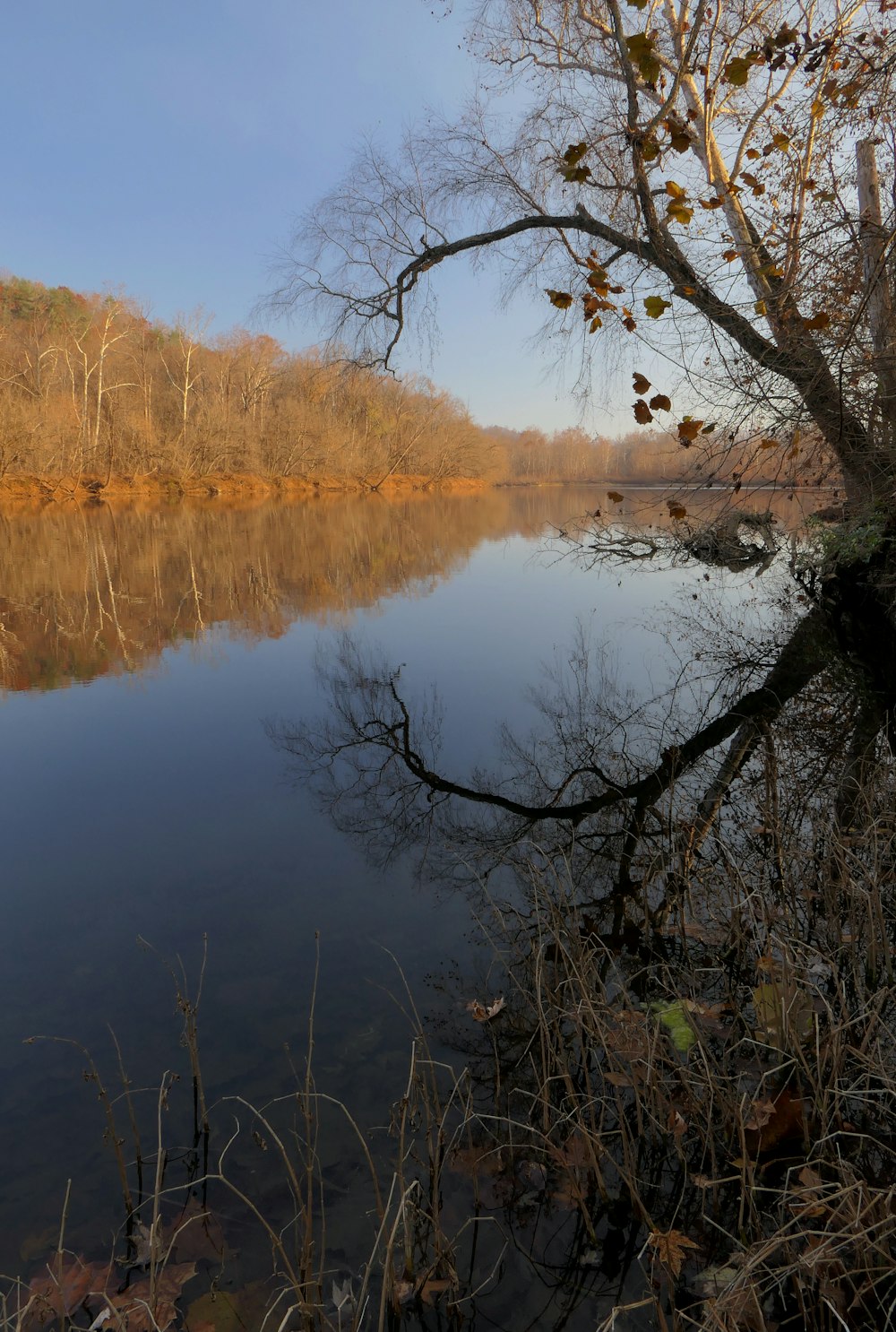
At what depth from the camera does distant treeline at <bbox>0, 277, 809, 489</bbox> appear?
34.2 meters

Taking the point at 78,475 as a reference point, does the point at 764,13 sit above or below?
above

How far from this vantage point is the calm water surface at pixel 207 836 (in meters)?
2.80

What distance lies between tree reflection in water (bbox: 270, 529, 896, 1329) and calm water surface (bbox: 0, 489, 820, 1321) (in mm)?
373

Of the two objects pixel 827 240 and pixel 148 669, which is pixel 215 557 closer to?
pixel 148 669

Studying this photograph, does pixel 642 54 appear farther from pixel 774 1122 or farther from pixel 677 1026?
pixel 774 1122

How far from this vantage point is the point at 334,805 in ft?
17.4

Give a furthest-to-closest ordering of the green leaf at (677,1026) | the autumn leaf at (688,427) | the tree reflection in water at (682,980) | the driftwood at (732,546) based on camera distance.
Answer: the driftwood at (732,546) < the autumn leaf at (688,427) < the green leaf at (677,1026) < the tree reflection in water at (682,980)

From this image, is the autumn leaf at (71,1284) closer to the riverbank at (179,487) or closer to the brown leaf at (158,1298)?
the brown leaf at (158,1298)

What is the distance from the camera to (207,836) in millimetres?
4793

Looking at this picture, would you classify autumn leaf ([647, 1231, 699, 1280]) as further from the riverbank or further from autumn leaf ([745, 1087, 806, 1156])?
the riverbank

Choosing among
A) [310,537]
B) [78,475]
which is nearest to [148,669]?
[310,537]

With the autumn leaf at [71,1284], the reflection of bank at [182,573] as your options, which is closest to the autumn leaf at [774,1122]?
the autumn leaf at [71,1284]

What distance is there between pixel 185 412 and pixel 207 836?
135 feet

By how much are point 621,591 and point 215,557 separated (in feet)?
29.3
